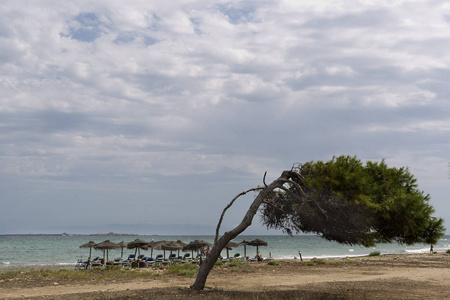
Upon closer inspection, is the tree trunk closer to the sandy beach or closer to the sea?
the sandy beach

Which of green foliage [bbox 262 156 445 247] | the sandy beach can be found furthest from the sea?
green foliage [bbox 262 156 445 247]

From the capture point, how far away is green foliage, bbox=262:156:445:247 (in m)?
13.5

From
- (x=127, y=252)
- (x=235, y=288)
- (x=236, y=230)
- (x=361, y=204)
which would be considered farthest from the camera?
(x=127, y=252)

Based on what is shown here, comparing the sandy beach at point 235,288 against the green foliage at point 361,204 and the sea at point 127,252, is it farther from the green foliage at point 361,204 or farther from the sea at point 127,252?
the sea at point 127,252

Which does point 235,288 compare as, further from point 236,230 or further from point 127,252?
point 127,252

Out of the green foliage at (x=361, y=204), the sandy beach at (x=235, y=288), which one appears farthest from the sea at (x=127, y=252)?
the green foliage at (x=361, y=204)

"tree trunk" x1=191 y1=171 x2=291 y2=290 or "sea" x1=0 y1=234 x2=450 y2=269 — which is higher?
"tree trunk" x1=191 y1=171 x2=291 y2=290

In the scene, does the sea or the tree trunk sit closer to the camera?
the tree trunk

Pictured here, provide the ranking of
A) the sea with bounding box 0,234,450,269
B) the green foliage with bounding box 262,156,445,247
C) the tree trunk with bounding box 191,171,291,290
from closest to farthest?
the green foliage with bounding box 262,156,445,247
the tree trunk with bounding box 191,171,291,290
the sea with bounding box 0,234,450,269

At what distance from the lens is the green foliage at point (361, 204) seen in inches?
530

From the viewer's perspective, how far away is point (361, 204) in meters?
13.2

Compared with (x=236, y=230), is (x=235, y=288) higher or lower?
lower

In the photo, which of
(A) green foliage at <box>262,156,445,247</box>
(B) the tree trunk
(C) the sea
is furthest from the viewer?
(C) the sea

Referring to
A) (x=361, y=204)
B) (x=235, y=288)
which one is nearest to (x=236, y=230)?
(x=235, y=288)
